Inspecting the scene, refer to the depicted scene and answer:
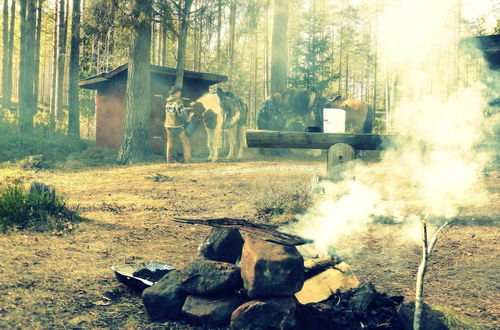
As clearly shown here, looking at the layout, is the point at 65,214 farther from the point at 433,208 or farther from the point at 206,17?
the point at 206,17

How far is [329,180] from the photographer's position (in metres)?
6.61

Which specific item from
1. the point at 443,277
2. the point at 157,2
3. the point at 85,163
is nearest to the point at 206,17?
the point at 157,2

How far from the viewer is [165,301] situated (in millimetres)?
3533

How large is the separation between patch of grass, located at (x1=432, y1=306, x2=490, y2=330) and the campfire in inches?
9.4

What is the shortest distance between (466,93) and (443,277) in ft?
14.6

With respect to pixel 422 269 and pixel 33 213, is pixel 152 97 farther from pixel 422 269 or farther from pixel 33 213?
pixel 422 269

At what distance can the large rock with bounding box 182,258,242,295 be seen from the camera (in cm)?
345

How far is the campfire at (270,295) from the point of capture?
3205 millimetres

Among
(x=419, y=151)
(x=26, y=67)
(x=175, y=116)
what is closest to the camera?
(x=419, y=151)

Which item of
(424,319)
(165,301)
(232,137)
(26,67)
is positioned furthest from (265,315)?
(26,67)

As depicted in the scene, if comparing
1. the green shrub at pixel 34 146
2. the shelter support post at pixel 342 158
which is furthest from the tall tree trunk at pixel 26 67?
the shelter support post at pixel 342 158

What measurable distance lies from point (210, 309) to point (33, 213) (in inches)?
172

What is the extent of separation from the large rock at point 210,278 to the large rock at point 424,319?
4.07 ft

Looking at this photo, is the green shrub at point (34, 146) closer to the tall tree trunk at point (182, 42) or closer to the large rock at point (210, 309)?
the tall tree trunk at point (182, 42)
